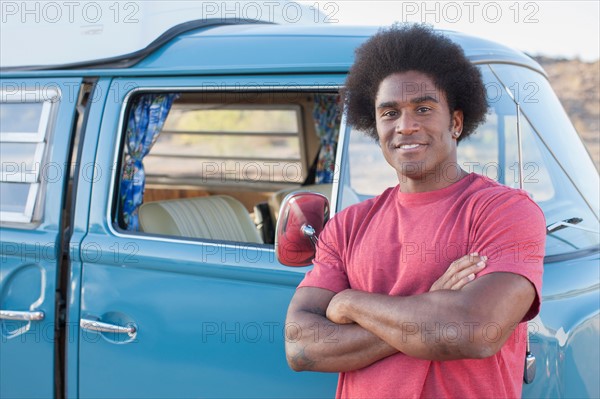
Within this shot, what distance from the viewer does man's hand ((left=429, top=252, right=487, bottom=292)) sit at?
67.2 inches

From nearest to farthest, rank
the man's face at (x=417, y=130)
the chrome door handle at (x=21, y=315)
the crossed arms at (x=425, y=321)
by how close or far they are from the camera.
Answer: the crossed arms at (x=425, y=321) < the man's face at (x=417, y=130) < the chrome door handle at (x=21, y=315)

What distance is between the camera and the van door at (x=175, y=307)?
255 cm

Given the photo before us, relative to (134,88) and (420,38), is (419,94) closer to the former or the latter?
(420,38)

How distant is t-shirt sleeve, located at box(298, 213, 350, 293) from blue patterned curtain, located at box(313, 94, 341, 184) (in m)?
2.44

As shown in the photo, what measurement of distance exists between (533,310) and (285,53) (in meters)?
1.38

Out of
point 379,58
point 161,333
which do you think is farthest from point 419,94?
point 161,333

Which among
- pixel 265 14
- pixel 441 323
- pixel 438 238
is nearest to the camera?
pixel 441 323

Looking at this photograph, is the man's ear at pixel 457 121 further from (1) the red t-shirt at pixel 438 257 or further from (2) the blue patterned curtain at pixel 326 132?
(2) the blue patterned curtain at pixel 326 132

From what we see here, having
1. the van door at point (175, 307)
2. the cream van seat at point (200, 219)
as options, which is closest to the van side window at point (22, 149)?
the van door at point (175, 307)

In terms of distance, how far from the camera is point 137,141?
124 inches

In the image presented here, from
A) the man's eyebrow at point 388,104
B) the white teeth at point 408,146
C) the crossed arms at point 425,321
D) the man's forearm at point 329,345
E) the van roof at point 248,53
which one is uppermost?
the van roof at point 248,53

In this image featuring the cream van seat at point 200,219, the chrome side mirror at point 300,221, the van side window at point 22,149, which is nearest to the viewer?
the chrome side mirror at point 300,221

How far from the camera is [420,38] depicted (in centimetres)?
205

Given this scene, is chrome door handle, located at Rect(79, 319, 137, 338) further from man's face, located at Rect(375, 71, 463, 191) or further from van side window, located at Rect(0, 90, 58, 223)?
man's face, located at Rect(375, 71, 463, 191)
